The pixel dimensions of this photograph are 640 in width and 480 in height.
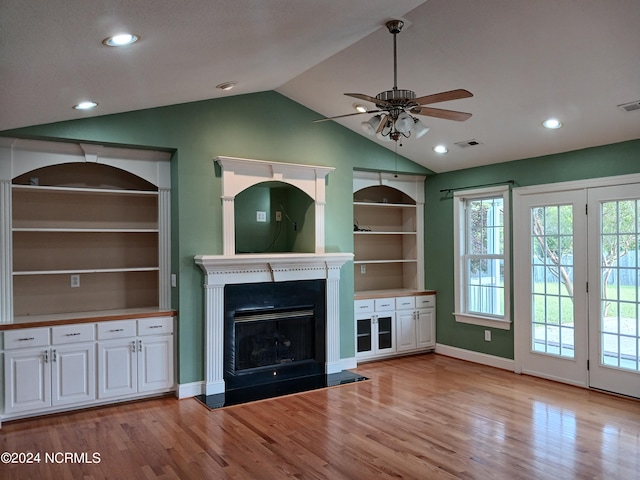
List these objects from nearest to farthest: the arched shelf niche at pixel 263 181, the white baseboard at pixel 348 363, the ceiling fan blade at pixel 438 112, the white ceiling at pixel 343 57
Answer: the white ceiling at pixel 343 57 → the ceiling fan blade at pixel 438 112 → the arched shelf niche at pixel 263 181 → the white baseboard at pixel 348 363

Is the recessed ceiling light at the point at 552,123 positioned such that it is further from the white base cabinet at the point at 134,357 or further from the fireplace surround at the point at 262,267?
the white base cabinet at the point at 134,357

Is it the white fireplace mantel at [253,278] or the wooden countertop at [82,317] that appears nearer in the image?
the wooden countertop at [82,317]

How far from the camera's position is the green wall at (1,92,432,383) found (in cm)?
466

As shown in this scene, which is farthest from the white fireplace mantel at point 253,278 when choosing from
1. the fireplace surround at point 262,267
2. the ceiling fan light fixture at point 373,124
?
the ceiling fan light fixture at point 373,124

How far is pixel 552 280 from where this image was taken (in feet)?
17.8

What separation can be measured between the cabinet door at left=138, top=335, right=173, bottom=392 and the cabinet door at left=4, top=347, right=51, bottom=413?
30.6 inches

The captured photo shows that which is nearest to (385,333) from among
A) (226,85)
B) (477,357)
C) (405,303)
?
(405,303)

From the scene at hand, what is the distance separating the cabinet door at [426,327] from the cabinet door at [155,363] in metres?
3.28

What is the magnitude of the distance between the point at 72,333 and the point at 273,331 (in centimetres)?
194

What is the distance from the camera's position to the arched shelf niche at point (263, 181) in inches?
201

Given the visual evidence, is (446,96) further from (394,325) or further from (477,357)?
(477,357)

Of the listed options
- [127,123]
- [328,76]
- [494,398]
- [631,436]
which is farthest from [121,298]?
[631,436]

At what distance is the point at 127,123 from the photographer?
4.66m

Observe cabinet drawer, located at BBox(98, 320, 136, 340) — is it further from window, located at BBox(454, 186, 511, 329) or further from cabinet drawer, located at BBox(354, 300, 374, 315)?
window, located at BBox(454, 186, 511, 329)
